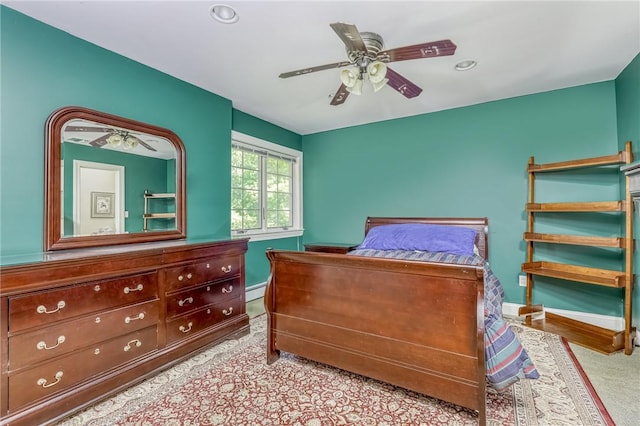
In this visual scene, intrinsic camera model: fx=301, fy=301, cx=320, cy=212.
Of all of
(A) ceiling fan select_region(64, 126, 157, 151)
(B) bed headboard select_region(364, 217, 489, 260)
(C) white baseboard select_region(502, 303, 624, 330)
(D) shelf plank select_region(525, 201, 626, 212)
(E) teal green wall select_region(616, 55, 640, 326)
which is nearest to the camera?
(A) ceiling fan select_region(64, 126, 157, 151)

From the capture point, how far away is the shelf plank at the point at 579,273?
263cm

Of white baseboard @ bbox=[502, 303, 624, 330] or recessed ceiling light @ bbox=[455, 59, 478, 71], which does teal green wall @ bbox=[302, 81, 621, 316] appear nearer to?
white baseboard @ bbox=[502, 303, 624, 330]

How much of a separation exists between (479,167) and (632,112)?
1.35 metres

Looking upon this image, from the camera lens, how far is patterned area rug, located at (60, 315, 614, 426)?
5.78 ft

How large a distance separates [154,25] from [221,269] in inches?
78.4

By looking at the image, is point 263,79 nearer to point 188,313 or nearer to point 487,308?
point 188,313

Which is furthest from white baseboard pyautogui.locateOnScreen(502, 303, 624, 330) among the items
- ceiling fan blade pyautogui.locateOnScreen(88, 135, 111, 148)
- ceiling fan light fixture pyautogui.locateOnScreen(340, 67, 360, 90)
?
ceiling fan blade pyautogui.locateOnScreen(88, 135, 111, 148)

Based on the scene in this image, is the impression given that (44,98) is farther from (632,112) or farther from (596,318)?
(596,318)

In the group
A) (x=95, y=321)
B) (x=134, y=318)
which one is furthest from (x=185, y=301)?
(x=95, y=321)

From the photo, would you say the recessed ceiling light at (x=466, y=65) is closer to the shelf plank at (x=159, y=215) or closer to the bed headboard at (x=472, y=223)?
the bed headboard at (x=472, y=223)

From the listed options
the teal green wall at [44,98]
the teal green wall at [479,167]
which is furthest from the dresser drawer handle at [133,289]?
the teal green wall at [479,167]

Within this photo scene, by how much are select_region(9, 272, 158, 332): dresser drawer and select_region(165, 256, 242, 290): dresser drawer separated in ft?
0.47

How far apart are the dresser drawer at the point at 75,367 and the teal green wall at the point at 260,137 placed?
6.11 ft

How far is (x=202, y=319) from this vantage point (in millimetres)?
2631
